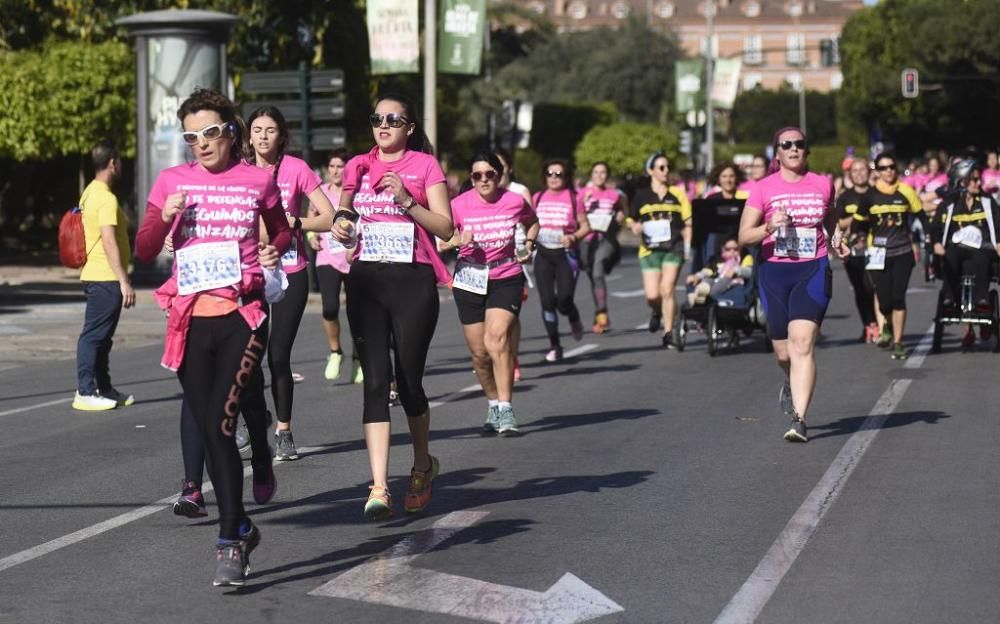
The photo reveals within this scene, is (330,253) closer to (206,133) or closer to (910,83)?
(206,133)

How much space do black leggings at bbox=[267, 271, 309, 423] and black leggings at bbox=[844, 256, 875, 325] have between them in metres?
8.59

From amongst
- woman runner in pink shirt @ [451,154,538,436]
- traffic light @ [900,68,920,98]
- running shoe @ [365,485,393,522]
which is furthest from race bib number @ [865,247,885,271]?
traffic light @ [900,68,920,98]

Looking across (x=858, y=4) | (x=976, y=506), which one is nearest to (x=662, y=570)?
(x=976, y=506)

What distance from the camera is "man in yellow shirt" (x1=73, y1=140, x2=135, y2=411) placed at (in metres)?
11.8

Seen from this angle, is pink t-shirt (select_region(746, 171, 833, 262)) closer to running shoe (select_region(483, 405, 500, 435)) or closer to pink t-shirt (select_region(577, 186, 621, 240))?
running shoe (select_region(483, 405, 500, 435))

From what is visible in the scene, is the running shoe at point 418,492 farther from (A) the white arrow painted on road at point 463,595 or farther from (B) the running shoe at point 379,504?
(A) the white arrow painted on road at point 463,595

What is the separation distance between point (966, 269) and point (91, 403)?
8.54 m

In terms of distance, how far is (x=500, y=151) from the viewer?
13.6 metres

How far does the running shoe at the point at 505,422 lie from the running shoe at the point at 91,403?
125 inches

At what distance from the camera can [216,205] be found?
6.57m

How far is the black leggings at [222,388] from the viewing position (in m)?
6.39

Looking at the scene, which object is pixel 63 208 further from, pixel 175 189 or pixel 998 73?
pixel 998 73

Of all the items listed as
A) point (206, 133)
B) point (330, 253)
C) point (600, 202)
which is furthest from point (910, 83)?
point (206, 133)

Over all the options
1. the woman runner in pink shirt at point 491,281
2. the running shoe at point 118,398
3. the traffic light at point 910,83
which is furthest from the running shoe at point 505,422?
the traffic light at point 910,83
